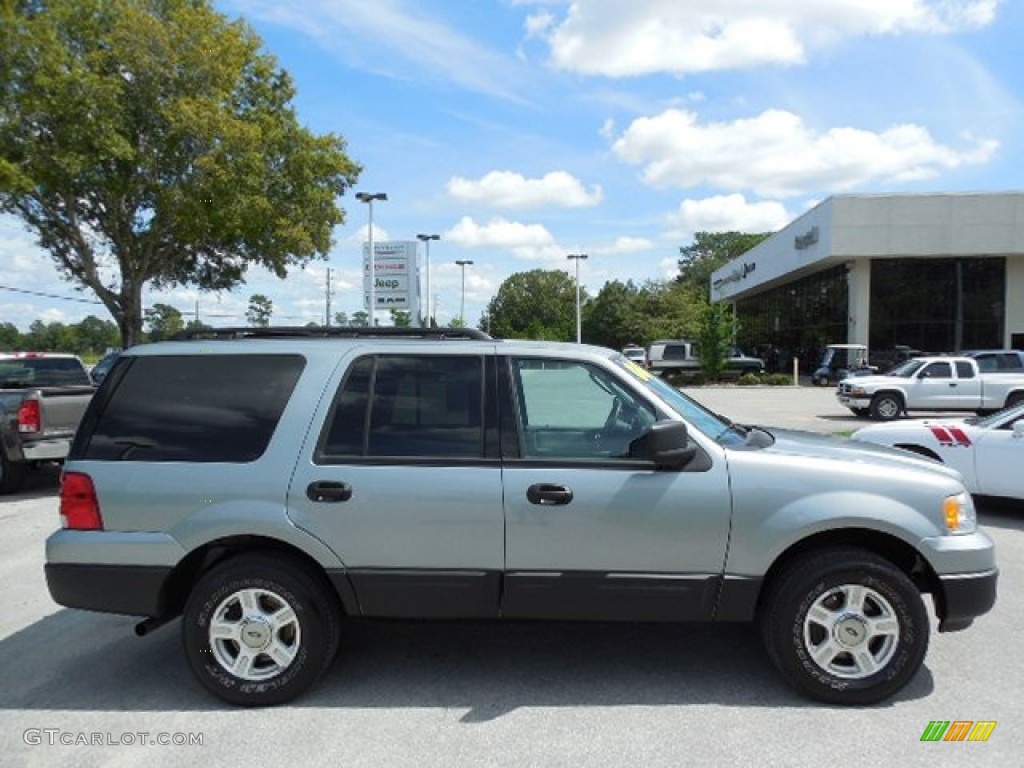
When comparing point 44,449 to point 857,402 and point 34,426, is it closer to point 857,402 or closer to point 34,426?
point 34,426

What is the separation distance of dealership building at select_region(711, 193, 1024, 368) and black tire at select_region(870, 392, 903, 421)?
16.1m

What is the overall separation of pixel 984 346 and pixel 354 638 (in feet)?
123

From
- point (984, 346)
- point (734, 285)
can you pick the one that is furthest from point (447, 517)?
point (734, 285)

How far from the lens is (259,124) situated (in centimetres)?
2370

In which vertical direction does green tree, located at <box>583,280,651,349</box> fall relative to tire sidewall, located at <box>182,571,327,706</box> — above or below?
above

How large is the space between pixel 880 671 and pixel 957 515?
841mm

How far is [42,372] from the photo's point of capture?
39.2 ft

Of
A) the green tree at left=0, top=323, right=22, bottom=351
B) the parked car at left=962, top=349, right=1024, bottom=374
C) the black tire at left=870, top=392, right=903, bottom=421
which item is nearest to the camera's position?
the black tire at left=870, top=392, right=903, bottom=421

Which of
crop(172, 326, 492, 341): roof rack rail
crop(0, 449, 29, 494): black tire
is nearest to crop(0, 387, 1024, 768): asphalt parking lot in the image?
crop(172, 326, 492, 341): roof rack rail

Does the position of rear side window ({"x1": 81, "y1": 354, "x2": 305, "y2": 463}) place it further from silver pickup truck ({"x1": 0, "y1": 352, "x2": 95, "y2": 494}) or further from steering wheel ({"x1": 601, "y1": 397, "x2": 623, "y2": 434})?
silver pickup truck ({"x1": 0, "y1": 352, "x2": 95, "y2": 494})

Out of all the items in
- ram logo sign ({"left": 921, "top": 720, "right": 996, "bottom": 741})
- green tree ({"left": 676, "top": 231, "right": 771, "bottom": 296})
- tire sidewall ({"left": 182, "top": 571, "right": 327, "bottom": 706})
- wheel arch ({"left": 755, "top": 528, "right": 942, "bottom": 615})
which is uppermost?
green tree ({"left": 676, "top": 231, "right": 771, "bottom": 296})

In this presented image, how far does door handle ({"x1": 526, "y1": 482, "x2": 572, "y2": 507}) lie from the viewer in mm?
3754

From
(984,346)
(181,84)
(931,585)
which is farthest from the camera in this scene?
(984,346)

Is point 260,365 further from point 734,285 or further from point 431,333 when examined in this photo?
point 734,285
